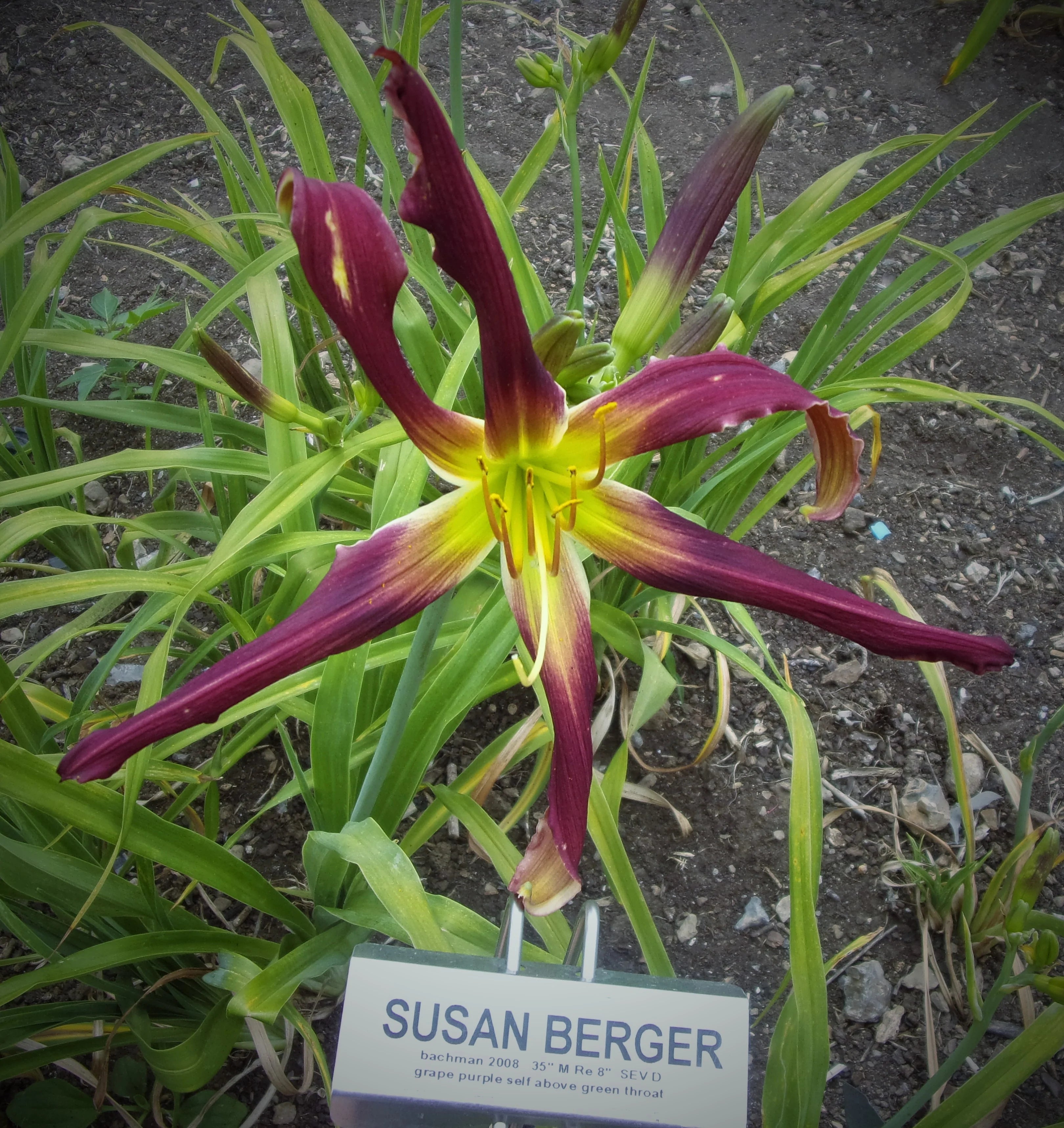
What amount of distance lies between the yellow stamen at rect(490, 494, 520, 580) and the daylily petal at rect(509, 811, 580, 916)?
0.19m

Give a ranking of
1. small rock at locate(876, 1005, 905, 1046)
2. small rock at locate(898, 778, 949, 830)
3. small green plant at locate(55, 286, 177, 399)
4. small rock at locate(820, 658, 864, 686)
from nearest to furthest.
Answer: small rock at locate(876, 1005, 905, 1046) → small rock at locate(898, 778, 949, 830) → small rock at locate(820, 658, 864, 686) → small green plant at locate(55, 286, 177, 399)

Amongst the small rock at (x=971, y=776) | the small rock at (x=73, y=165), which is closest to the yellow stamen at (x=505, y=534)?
the small rock at (x=971, y=776)

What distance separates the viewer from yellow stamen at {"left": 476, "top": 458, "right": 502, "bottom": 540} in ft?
2.01

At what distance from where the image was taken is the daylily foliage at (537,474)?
52cm

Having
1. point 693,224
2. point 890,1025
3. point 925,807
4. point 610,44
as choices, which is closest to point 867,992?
point 890,1025

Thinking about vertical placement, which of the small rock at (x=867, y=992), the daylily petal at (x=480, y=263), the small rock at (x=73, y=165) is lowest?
the small rock at (x=867, y=992)

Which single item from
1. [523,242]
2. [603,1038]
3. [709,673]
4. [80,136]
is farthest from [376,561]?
[80,136]

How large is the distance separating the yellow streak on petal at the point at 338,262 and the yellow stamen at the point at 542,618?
245mm

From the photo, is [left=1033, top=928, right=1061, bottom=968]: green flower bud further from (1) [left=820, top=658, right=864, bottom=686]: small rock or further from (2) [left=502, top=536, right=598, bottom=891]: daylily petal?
(1) [left=820, top=658, right=864, bottom=686]: small rock

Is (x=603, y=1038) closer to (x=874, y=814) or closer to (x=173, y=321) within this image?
(x=874, y=814)

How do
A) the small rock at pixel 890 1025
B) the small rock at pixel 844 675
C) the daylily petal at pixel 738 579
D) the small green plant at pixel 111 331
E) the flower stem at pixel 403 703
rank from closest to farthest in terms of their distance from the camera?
the daylily petal at pixel 738 579, the flower stem at pixel 403 703, the small rock at pixel 890 1025, the small rock at pixel 844 675, the small green plant at pixel 111 331

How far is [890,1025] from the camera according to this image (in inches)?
46.7

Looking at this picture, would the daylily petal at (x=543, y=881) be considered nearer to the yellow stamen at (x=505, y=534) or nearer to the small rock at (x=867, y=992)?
the yellow stamen at (x=505, y=534)

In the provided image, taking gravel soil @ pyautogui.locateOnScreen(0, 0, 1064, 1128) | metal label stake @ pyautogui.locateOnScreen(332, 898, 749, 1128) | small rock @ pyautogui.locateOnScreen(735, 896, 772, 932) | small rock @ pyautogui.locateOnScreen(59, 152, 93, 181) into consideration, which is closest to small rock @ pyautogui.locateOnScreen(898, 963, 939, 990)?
gravel soil @ pyautogui.locateOnScreen(0, 0, 1064, 1128)
